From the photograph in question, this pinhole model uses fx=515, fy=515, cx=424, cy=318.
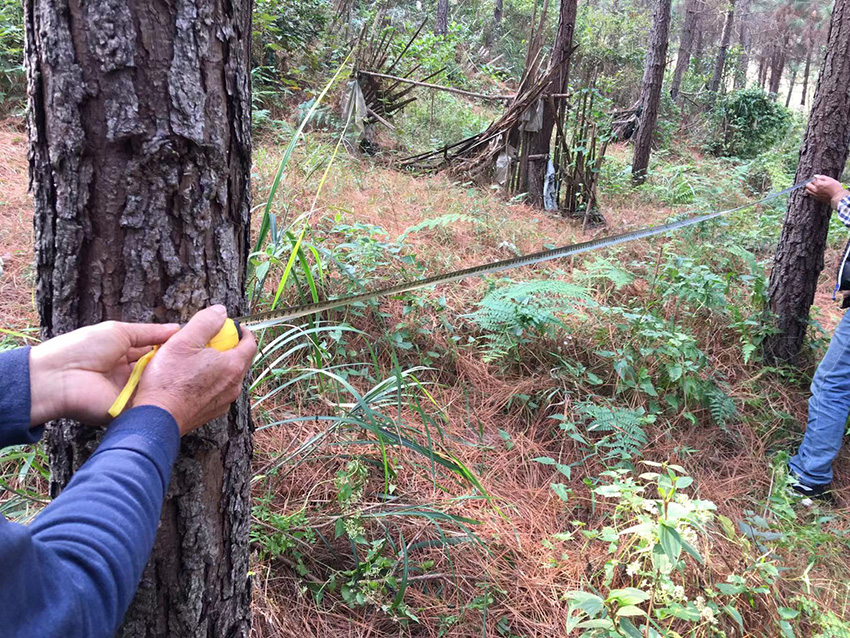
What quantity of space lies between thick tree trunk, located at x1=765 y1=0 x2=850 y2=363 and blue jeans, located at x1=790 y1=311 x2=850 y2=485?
30.6 inches

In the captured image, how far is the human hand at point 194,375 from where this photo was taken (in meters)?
0.90

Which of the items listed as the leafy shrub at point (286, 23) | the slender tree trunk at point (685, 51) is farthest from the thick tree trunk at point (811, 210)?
the slender tree trunk at point (685, 51)

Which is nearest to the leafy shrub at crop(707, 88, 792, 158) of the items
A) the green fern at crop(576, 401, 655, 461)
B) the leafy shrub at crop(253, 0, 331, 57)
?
the leafy shrub at crop(253, 0, 331, 57)

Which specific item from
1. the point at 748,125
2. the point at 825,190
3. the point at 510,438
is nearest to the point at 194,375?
the point at 510,438

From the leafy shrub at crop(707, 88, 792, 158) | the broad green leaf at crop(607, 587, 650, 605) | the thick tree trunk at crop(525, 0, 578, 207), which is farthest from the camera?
the leafy shrub at crop(707, 88, 792, 158)

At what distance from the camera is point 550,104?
6.16 meters

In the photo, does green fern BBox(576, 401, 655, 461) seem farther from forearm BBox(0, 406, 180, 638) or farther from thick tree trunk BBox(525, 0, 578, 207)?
thick tree trunk BBox(525, 0, 578, 207)

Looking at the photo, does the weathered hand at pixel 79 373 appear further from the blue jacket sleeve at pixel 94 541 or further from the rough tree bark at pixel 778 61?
the rough tree bark at pixel 778 61

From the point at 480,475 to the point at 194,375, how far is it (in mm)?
1579

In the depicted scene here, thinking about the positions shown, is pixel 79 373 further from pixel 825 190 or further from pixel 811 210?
pixel 811 210

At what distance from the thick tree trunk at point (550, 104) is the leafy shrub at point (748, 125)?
7676mm

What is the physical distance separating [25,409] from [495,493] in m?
1.73

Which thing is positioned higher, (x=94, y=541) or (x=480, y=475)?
(x=94, y=541)

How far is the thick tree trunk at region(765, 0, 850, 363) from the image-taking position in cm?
310
